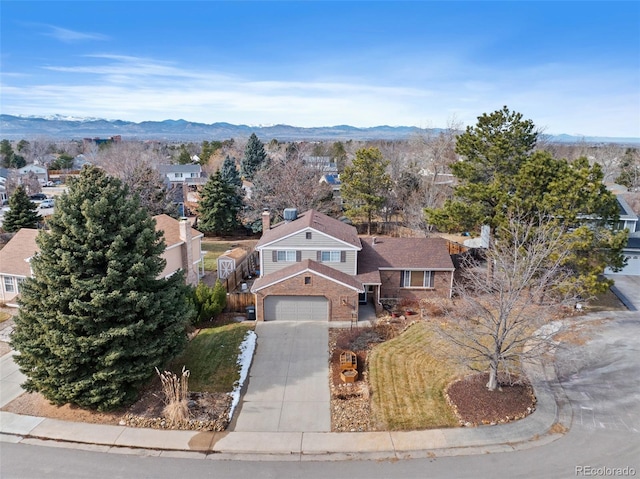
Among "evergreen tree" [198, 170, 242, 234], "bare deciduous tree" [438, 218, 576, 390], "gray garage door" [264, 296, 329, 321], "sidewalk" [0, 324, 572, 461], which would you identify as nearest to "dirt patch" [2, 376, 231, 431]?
"sidewalk" [0, 324, 572, 461]

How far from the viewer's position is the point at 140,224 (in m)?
16.8

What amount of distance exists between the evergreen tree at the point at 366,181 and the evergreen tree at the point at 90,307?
2888cm

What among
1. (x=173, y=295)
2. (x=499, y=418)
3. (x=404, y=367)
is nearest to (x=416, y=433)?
(x=499, y=418)

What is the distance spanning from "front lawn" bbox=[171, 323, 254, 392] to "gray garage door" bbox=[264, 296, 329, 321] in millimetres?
1389

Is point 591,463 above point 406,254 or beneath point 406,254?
beneath

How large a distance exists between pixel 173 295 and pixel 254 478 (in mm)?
7605

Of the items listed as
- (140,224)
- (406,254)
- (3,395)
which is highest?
(140,224)

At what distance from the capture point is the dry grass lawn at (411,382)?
15.5 meters

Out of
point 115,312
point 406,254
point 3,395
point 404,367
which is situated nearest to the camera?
point 115,312

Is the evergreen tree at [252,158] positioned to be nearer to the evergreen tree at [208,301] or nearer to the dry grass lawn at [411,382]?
the evergreen tree at [208,301]

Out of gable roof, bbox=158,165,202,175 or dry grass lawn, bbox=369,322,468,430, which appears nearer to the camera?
dry grass lawn, bbox=369,322,468,430

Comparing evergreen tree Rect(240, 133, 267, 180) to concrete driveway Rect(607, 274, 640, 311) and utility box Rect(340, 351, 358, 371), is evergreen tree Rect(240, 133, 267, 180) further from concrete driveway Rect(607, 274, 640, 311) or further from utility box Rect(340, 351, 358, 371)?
utility box Rect(340, 351, 358, 371)

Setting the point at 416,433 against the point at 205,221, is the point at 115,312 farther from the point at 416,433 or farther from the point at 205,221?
Answer: the point at 205,221

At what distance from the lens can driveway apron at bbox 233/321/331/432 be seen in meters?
15.5
